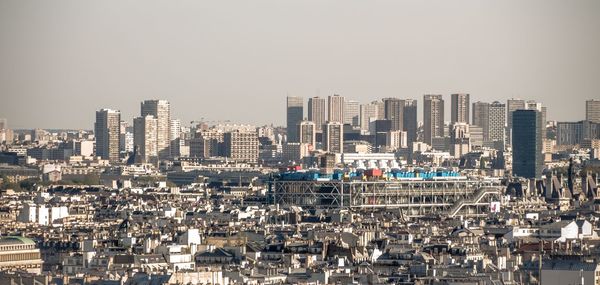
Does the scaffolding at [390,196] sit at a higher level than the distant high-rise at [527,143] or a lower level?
lower

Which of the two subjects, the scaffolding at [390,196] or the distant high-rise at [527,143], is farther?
the distant high-rise at [527,143]

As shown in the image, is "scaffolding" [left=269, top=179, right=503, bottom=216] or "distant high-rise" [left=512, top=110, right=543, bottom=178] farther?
"distant high-rise" [left=512, top=110, right=543, bottom=178]

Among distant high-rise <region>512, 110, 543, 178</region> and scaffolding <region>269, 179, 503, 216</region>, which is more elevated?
distant high-rise <region>512, 110, 543, 178</region>

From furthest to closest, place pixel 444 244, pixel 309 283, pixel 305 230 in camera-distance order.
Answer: pixel 305 230
pixel 444 244
pixel 309 283

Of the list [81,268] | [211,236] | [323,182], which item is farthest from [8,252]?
[323,182]

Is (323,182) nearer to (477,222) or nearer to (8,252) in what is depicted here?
(477,222)
